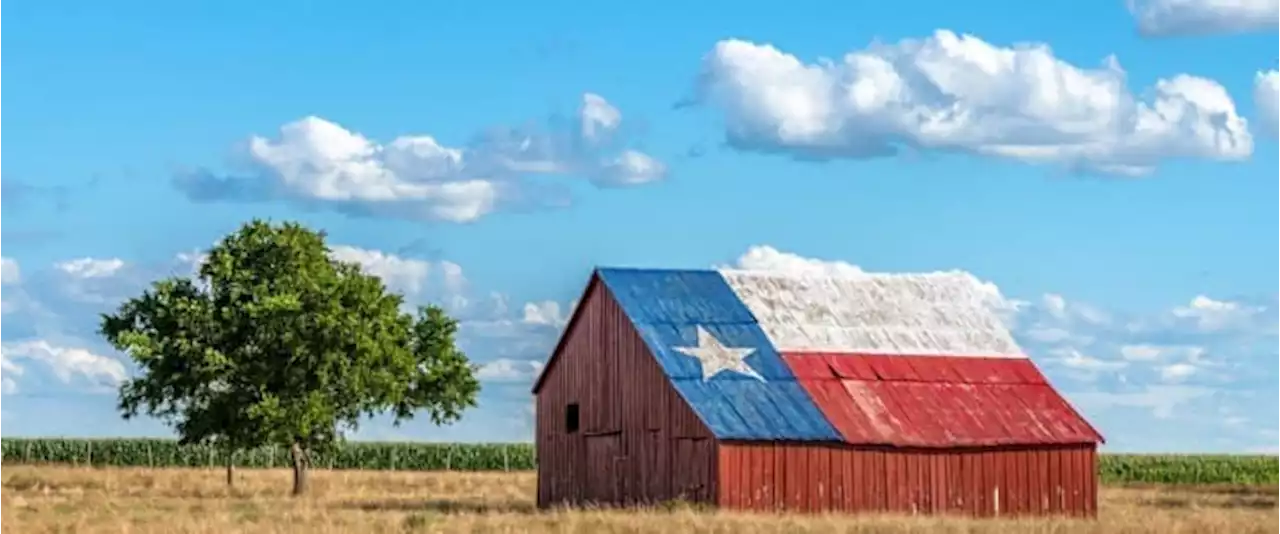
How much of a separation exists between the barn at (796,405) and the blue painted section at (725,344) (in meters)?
0.04

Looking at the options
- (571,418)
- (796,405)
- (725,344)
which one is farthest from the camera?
(571,418)

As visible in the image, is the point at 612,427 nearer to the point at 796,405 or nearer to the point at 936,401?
the point at 796,405

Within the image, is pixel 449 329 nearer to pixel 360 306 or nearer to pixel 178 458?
pixel 360 306

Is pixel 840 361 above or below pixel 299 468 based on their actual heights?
above

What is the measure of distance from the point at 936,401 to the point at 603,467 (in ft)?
26.6

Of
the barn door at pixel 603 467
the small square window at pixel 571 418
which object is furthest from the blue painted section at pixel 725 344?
the small square window at pixel 571 418

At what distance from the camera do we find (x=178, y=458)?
93.9 m

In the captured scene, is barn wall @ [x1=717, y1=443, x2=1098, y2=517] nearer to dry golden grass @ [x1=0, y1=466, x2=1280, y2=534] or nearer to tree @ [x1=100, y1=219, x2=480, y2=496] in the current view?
dry golden grass @ [x1=0, y1=466, x2=1280, y2=534]

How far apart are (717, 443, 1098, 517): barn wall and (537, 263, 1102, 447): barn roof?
1.17 ft

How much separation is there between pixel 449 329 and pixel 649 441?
20.8 metres

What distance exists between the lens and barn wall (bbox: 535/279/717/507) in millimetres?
47312

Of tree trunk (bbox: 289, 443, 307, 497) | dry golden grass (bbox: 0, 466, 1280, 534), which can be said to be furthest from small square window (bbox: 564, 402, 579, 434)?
tree trunk (bbox: 289, 443, 307, 497)

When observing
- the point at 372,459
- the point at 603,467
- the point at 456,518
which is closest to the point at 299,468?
the point at 603,467

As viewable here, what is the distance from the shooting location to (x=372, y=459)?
9662 centimetres
